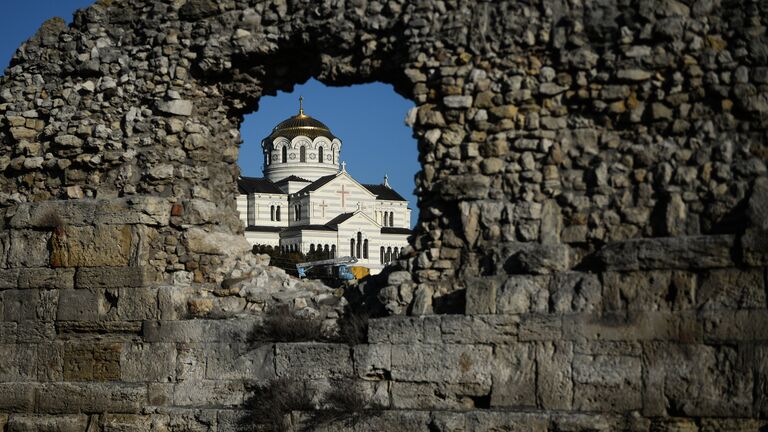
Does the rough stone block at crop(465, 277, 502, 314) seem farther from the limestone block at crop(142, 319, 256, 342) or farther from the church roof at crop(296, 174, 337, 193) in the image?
the church roof at crop(296, 174, 337, 193)

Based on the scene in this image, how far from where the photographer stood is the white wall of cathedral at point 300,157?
349ft

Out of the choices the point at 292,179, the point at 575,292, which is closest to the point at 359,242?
the point at 292,179

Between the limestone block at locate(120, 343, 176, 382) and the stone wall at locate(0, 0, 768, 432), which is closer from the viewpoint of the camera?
the stone wall at locate(0, 0, 768, 432)

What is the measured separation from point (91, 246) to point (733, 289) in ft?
17.2

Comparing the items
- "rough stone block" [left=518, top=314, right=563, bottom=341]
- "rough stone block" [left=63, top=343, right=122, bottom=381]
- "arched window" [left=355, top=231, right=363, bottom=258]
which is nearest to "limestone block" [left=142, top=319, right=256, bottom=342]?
"rough stone block" [left=63, top=343, right=122, bottom=381]

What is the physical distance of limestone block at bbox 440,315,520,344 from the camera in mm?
7305

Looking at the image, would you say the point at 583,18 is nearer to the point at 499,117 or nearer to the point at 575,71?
the point at 575,71

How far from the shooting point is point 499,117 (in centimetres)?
782

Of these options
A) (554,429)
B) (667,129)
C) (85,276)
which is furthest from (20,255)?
(667,129)

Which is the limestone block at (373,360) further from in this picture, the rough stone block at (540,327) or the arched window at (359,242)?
the arched window at (359,242)

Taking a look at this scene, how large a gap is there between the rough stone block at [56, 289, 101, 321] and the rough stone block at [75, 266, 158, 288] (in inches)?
3.0

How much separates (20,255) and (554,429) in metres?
4.97

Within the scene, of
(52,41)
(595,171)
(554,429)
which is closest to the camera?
(554,429)

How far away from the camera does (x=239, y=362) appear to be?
8289 mm
